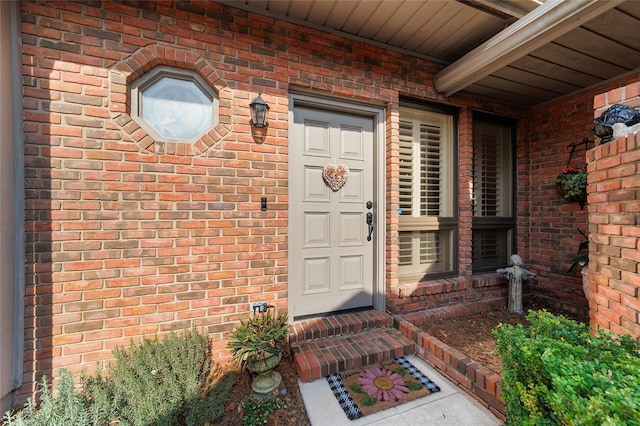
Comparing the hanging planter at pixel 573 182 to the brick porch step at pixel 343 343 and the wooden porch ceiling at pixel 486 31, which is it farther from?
the brick porch step at pixel 343 343

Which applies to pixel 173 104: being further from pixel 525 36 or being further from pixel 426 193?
pixel 525 36

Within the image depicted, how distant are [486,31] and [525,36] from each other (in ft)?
1.53

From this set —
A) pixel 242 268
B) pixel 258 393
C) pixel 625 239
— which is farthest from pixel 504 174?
pixel 258 393

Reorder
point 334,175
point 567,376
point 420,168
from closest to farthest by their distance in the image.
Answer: point 567,376
point 334,175
point 420,168

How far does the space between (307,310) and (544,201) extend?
3640 mm

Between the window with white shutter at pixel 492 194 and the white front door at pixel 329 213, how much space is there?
175 centimetres

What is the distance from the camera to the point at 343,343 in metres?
2.39

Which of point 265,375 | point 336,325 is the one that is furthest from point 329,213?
point 265,375

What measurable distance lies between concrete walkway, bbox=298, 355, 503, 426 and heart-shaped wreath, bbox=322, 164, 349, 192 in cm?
178

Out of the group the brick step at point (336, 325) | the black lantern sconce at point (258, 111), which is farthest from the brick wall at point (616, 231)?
the black lantern sconce at point (258, 111)

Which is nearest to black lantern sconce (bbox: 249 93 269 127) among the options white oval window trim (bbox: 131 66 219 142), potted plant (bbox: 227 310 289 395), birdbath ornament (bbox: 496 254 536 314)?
white oval window trim (bbox: 131 66 219 142)

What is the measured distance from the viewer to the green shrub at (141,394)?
153cm

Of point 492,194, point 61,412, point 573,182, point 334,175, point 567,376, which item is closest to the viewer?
point 567,376

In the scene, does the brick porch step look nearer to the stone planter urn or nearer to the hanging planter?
the stone planter urn
